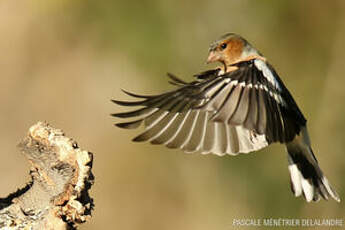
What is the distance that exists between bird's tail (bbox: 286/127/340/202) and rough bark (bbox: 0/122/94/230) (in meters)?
2.01

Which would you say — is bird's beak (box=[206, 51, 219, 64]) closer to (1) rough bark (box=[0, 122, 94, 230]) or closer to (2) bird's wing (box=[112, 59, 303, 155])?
(2) bird's wing (box=[112, 59, 303, 155])

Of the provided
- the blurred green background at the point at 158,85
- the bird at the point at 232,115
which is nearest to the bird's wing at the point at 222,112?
the bird at the point at 232,115

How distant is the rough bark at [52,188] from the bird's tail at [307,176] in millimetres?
2010

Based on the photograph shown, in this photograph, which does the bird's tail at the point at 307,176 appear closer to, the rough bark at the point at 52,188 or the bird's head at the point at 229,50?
the bird's head at the point at 229,50

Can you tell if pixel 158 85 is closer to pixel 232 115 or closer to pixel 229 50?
pixel 229 50

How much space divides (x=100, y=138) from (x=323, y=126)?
69.5 inches

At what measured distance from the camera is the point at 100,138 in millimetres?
5207

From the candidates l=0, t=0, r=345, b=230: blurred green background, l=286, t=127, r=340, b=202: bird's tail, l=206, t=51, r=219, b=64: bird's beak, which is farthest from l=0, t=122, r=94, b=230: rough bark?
l=0, t=0, r=345, b=230: blurred green background

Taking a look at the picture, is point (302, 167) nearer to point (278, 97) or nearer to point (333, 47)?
point (278, 97)

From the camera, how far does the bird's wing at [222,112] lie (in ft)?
11.0

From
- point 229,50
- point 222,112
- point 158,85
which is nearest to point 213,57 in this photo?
point 229,50

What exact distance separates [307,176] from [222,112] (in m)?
1.29

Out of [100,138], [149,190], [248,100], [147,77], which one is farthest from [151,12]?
[248,100]

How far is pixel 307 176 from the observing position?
4.36 metres
